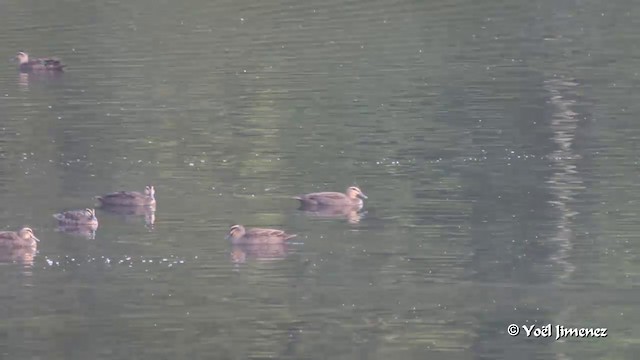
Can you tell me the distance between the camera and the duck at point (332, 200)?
21141mm

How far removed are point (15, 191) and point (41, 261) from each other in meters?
4.29

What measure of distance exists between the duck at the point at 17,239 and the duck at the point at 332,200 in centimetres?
367

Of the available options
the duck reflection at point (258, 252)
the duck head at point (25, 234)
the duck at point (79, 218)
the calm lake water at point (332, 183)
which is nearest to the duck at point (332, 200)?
the calm lake water at point (332, 183)

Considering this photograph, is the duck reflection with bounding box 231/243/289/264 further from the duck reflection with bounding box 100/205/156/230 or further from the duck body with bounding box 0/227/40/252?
the duck body with bounding box 0/227/40/252

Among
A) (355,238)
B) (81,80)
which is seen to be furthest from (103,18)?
(355,238)

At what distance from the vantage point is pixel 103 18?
143 ft

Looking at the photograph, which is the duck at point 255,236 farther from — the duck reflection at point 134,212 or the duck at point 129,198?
the duck at point 129,198

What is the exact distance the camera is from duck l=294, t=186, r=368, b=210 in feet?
69.4

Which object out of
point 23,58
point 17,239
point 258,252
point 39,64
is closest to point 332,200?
point 258,252

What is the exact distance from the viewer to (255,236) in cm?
1898

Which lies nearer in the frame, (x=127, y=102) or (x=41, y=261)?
(x=41, y=261)

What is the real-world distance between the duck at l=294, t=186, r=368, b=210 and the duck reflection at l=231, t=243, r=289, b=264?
2.06 meters

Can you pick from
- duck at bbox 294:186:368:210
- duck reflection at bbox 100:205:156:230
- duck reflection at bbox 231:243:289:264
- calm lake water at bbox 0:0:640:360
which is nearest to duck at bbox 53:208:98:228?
calm lake water at bbox 0:0:640:360

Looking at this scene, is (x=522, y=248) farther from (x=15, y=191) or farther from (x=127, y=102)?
A: (x=127, y=102)
